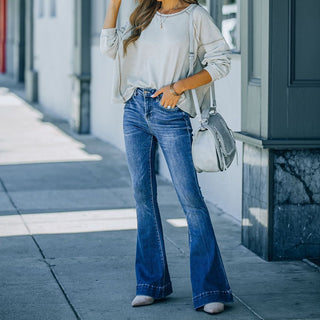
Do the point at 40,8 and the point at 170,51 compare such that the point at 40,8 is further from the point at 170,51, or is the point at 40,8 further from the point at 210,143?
the point at 210,143

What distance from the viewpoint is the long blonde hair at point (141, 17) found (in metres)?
4.82

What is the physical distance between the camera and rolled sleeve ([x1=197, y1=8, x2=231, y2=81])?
475 centimetres

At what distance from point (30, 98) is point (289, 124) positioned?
15659 mm

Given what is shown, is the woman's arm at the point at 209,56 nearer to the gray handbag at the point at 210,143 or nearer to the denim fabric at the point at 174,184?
the gray handbag at the point at 210,143

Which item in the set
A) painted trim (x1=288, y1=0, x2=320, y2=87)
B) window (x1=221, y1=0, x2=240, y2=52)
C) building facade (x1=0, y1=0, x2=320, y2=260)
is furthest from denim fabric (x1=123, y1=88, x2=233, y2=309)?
window (x1=221, y1=0, x2=240, y2=52)

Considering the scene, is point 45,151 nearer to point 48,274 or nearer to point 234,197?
point 234,197

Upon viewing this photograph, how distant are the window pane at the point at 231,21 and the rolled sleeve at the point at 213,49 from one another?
3.09 meters

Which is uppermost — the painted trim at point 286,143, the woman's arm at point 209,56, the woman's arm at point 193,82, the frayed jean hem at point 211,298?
the woman's arm at point 209,56

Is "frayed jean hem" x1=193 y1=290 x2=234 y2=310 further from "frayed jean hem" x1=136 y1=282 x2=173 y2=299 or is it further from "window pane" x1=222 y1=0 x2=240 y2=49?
"window pane" x1=222 y1=0 x2=240 y2=49

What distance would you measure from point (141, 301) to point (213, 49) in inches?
59.0

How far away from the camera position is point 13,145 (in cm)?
1301

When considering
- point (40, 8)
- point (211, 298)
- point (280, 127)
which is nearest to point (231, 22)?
point (280, 127)

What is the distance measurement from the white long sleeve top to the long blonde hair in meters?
0.02

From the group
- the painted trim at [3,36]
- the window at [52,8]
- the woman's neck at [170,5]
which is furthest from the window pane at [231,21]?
the painted trim at [3,36]
